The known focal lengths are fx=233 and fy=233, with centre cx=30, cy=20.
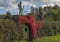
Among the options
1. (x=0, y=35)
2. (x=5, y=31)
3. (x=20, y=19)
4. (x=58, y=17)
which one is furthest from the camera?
(x=58, y=17)

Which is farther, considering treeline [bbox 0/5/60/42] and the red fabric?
the red fabric

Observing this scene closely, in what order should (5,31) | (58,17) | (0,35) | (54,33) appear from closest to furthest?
(0,35)
(5,31)
(54,33)
(58,17)

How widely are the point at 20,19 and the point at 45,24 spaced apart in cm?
596

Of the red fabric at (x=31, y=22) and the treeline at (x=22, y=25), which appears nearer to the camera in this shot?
the treeline at (x=22, y=25)

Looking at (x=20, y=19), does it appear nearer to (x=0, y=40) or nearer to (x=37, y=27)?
(x=37, y=27)

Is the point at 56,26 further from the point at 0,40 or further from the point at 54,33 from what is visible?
the point at 0,40

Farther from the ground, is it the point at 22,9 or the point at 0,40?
the point at 22,9

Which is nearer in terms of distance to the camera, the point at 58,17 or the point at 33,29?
the point at 33,29

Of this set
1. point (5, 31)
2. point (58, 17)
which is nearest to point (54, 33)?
point (58, 17)

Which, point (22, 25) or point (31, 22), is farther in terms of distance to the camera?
point (31, 22)

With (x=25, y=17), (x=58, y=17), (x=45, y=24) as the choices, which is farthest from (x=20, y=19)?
(x=58, y=17)

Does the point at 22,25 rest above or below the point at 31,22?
below

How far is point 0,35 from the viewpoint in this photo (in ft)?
52.8

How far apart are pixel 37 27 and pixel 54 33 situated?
4268 mm
